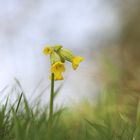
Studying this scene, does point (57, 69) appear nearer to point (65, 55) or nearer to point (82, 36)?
point (65, 55)

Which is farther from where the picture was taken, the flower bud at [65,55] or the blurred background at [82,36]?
the blurred background at [82,36]

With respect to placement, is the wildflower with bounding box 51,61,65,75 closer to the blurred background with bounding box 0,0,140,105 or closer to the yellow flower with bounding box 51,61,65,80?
the yellow flower with bounding box 51,61,65,80

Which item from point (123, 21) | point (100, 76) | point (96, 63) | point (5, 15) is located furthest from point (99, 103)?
point (123, 21)

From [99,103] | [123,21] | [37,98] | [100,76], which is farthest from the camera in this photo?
[123,21]

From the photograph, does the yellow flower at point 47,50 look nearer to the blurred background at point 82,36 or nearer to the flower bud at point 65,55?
the flower bud at point 65,55

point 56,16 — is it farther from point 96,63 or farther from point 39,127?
point 39,127

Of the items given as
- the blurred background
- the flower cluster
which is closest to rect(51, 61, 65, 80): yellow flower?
the flower cluster

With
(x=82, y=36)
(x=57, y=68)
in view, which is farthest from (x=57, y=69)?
(x=82, y=36)

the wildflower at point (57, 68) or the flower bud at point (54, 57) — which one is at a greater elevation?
the flower bud at point (54, 57)

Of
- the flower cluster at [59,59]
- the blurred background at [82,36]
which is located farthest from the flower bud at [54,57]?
the blurred background at [82,36]
